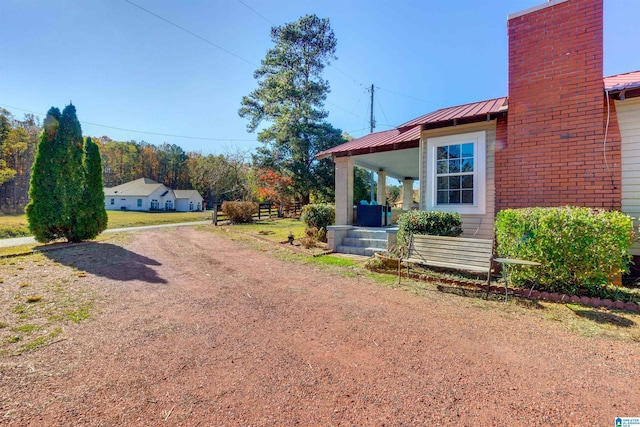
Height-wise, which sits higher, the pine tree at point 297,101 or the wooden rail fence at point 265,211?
the pine tree at point 297,101

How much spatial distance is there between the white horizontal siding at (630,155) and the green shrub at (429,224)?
296cm

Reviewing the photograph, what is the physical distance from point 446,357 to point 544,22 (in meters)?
7.32

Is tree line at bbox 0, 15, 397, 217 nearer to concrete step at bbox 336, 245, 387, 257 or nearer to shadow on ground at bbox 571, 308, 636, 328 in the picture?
concrete step at bbox 336, 245, 387, 257

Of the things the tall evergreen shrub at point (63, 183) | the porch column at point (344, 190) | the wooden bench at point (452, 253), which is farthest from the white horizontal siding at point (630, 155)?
the tall evergreen shrub at point (63, 183)

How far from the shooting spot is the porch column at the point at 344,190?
995 centimetres

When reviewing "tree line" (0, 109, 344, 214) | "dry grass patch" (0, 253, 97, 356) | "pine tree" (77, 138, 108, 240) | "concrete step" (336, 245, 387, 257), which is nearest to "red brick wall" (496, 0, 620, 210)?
"concrete step" (336, 245, 387, 257)

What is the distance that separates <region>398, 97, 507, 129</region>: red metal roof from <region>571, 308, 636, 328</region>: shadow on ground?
4.43 metres

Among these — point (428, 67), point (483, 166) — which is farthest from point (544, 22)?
point (428, 67)

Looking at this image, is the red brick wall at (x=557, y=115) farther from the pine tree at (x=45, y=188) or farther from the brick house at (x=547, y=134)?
the pine tree at (x=45, y=188)

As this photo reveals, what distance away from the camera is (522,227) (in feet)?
15.8

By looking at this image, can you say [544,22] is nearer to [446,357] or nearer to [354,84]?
[446,357]

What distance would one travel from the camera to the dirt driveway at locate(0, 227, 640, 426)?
1.98m

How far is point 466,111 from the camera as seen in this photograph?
7215mm

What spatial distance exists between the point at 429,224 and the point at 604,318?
3.16 meters
